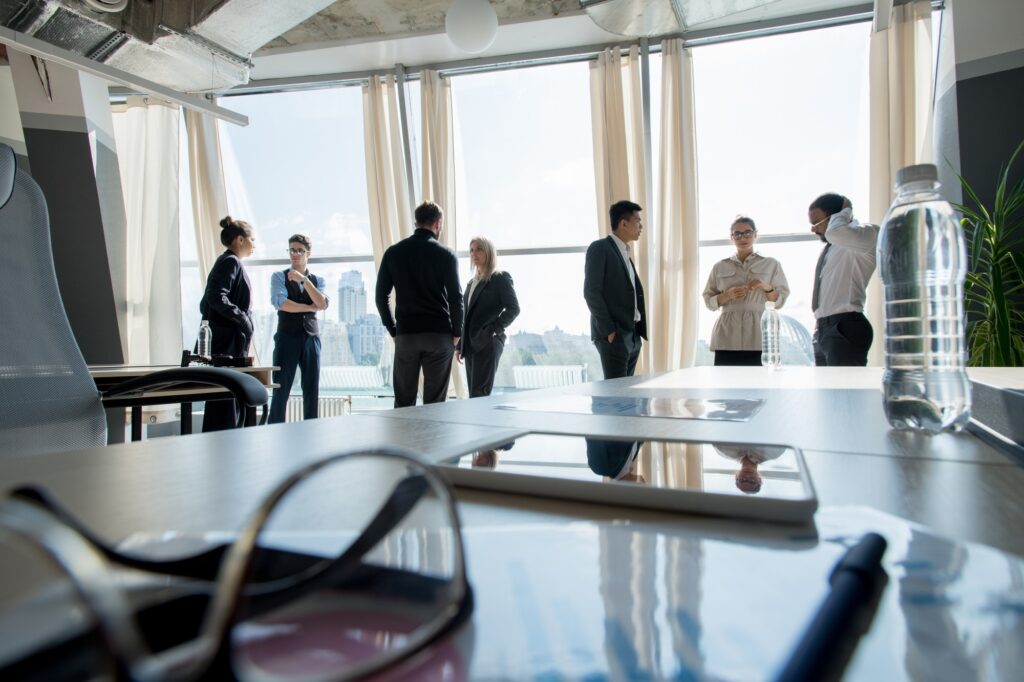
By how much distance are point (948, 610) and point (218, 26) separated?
5.28 meters

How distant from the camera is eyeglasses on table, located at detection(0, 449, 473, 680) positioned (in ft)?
0.57

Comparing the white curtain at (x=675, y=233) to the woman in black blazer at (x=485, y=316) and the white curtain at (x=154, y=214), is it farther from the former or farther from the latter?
the white curtain at (x=154, y=214)

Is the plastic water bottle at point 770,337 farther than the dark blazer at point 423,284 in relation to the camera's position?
No

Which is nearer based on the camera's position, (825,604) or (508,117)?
(825,604)

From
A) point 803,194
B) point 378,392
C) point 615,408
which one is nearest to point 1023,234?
point 803,194

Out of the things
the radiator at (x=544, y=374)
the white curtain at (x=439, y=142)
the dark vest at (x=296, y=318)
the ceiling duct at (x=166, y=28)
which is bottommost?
the radiator at (x=544, y=374)

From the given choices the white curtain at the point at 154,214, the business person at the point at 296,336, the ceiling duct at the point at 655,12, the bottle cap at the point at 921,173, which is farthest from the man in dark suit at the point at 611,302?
the white curtain at the point at 154,214

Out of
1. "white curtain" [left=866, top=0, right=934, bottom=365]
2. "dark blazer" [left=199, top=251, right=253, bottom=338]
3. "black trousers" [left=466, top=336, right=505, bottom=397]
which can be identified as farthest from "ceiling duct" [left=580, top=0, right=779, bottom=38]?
"dark blazer" [left=199, top=251, right=253, bottom=338]

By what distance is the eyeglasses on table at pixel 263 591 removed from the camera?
0.17 meters

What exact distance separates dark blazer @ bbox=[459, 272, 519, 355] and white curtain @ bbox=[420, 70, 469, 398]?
61.5 inches

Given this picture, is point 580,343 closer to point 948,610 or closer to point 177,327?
point 177,327

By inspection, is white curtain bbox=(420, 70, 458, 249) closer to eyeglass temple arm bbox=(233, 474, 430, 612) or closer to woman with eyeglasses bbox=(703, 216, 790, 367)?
woman with eyeglasses bbox=(703, 216, 790, 367)

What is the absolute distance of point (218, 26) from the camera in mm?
4449

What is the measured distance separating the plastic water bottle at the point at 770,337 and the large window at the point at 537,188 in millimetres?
2025
